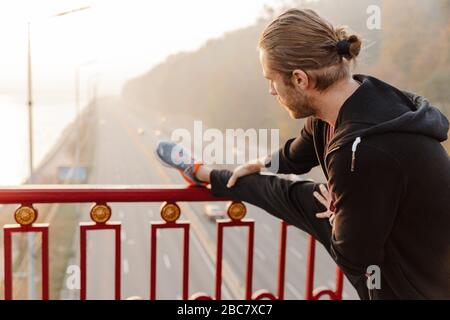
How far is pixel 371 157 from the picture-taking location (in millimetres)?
1325

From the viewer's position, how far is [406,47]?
916 cm

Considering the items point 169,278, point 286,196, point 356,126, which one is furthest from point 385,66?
point 169,278

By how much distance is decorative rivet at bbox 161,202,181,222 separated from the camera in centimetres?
219

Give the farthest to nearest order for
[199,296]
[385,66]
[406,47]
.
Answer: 1. [406,47]
2. [385,66]
3. [199,296]

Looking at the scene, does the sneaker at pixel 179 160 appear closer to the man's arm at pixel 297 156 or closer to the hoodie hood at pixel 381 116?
the man's arm at pixel 297 156

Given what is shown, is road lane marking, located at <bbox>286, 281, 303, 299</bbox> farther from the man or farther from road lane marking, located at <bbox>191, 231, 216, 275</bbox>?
the man

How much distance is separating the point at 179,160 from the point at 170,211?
0.26 metres

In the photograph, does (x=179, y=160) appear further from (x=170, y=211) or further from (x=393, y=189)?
(x=393, y=189)

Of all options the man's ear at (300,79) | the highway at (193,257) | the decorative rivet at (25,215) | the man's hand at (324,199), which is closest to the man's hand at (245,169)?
the man's hand at (324,199)

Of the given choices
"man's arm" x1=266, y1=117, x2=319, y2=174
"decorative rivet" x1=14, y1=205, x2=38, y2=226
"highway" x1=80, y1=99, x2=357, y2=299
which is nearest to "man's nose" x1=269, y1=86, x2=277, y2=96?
"man's arm" x1=266, y1=117, x2=319, y2=174

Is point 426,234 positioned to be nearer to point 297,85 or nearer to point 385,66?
point 297,85

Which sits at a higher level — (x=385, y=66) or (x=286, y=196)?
(x=385, y=66)

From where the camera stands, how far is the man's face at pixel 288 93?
4.95 feet

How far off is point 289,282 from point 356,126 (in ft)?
48.1
